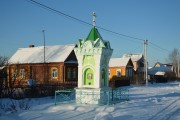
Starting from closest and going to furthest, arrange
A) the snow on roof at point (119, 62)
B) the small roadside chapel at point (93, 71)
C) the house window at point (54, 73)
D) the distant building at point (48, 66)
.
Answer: the small roadside chapel at point (93, 71) < the distant building at point (48, 66) < the house window at point (54, 73) < the snow on roof at point (119, 62)

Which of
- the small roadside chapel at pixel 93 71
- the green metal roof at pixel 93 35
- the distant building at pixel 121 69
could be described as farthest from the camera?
the distant building at pixel 121 69

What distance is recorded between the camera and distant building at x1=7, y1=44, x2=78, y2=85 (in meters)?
40.1

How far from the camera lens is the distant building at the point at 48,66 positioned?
40.1 m

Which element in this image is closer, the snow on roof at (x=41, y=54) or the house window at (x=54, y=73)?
the house window at (x=54, y=73)

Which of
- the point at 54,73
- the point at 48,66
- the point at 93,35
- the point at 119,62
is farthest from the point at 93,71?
the point at 119,62

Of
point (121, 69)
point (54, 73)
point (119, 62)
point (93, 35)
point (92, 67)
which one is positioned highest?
point (93, 35)

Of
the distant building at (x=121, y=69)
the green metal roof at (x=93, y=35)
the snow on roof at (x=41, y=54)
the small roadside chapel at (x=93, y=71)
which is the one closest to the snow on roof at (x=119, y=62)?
the distant building at (x=121, y=69)

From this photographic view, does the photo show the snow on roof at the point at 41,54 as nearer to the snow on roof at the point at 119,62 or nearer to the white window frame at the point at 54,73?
the white window frame at the point at 54,73

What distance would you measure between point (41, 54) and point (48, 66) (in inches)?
131

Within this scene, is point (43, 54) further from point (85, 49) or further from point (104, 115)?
point (104, 115)

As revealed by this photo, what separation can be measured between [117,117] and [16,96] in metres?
11.2

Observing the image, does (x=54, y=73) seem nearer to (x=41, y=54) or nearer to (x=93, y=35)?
(x=41, y=54)

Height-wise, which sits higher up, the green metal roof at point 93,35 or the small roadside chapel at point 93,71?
the green metal roof at point 93,35

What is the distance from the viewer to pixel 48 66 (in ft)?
136
